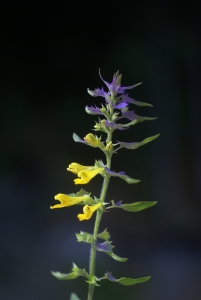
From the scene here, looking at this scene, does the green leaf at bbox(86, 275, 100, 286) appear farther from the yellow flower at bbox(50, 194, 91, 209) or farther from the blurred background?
the blurred background

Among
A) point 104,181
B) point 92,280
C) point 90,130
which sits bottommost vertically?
point 92,280

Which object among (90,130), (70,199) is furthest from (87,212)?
(90,130)

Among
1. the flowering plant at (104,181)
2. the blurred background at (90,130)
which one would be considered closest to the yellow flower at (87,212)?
the flowering plant at (104,181)

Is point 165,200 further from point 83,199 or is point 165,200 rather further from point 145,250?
point 83,199

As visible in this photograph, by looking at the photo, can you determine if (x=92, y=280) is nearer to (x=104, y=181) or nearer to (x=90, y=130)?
(x=104, y=181)

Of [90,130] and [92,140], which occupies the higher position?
[90,130]

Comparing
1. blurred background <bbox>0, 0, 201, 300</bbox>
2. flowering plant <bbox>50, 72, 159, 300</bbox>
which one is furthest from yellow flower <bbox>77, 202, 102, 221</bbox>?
blurred background <bbox>0, 0, 201, 300</bbox>

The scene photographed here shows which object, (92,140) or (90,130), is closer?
(92,140)

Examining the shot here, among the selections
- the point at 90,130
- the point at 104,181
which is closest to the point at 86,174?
the point at 104,181
